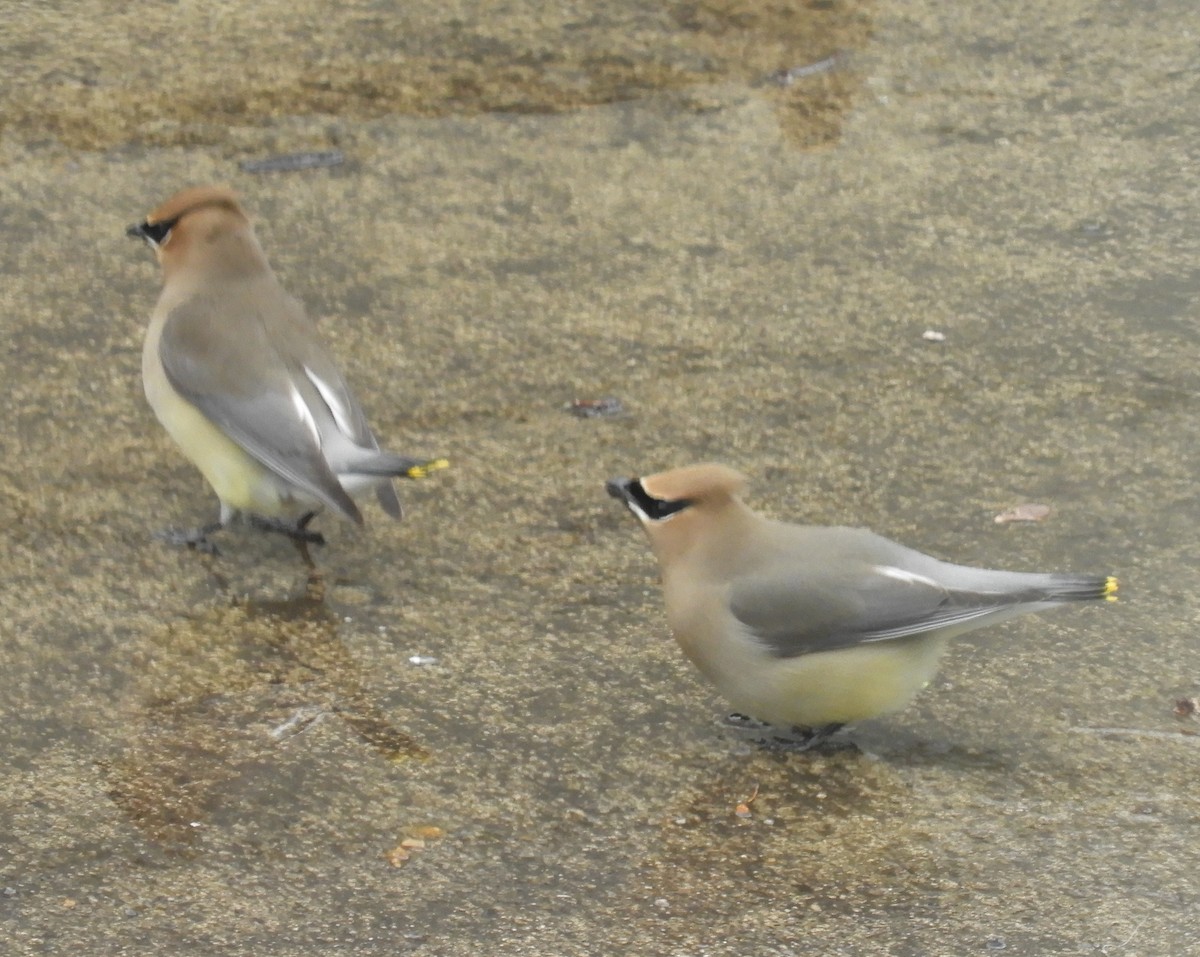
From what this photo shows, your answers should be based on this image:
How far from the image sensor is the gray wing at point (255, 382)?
14.0 ft

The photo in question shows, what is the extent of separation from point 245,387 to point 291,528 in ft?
1.29

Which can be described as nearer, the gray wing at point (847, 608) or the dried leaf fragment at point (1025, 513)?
the gray wing at point (847, 608)

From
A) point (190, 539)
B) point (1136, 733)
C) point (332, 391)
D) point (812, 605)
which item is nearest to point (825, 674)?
point (812, 605)

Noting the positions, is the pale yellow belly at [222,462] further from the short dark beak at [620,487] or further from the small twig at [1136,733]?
the small twig at [1136,733]

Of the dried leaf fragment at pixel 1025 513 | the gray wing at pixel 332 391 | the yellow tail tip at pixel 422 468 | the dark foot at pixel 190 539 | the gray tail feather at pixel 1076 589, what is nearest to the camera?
the gray tail feather at pixel 1076 589

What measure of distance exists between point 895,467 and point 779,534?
1014mm

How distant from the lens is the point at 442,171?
603cm

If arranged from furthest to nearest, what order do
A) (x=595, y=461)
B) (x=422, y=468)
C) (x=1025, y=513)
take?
1. (x=595, y=461)
2. (x=1025, y=513)
3. (x=422, y=468)

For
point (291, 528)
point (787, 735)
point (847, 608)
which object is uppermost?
point (847, 608)

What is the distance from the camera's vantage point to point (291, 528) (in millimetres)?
4590

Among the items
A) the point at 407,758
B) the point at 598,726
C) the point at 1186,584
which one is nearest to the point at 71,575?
the point at 407,758

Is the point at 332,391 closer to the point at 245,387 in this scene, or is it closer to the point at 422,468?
the point at 245,387

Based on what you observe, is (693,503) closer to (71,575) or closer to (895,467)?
(895,467)

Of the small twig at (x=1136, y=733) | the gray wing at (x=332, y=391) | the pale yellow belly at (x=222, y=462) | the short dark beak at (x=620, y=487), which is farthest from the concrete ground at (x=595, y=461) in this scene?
the short dark beak at (x=620, y=487)
